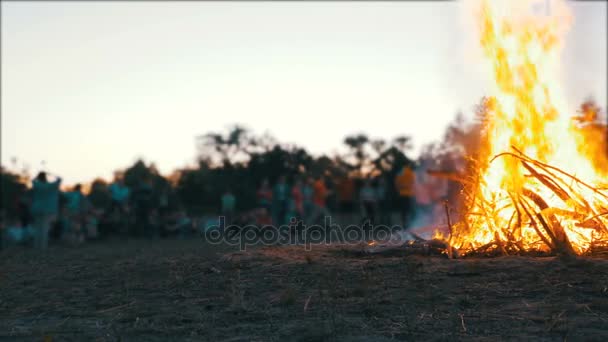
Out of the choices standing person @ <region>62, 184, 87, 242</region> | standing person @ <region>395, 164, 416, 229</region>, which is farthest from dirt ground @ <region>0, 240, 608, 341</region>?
standing person @ <region>395, 164, 416, 229</region>

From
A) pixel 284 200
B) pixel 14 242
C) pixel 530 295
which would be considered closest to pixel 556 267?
pixel 530 295

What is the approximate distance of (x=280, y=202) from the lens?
19.9m

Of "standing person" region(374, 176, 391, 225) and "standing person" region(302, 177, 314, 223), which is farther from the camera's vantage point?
"standing person" region(374, 176, 391, 225)

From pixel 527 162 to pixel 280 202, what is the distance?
11873 millimetres

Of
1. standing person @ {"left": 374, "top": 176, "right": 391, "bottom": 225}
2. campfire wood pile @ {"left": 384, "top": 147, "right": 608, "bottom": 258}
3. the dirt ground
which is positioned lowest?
the dirt ground

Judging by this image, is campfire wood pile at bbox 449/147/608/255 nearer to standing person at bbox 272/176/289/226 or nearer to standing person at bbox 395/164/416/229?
standing person at bbox 272/176/289/226

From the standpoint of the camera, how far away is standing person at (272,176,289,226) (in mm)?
19797

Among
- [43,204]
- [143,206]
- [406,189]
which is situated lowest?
[43,204]

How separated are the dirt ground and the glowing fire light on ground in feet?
2.79

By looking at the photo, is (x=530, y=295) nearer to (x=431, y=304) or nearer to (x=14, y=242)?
(x=431, y=304)

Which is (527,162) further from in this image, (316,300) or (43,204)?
(43,204)

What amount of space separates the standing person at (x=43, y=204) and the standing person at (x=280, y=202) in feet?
20.6

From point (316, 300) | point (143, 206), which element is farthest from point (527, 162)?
point (143, 206)

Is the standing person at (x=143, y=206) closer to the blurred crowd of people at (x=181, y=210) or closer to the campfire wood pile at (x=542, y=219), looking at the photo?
the blurred crowd of people at (x=181, y=210)
